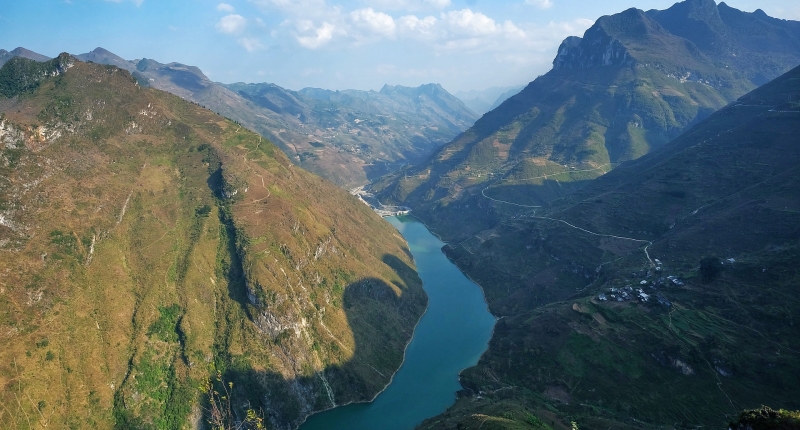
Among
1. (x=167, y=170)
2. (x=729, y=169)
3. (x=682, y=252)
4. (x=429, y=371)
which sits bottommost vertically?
(x=429, y=371)

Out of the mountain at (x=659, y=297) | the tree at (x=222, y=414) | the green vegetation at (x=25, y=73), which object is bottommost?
the mountain at (x=659, y=297)

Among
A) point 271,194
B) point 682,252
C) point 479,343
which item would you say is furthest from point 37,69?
point 682,252

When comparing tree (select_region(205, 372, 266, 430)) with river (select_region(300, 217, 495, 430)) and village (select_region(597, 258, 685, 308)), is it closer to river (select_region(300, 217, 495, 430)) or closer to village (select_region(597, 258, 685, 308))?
river (select_region(300, 217, 495, 430))

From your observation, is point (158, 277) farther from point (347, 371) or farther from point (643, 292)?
point (643, 292)

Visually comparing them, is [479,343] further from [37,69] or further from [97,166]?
[37,69]

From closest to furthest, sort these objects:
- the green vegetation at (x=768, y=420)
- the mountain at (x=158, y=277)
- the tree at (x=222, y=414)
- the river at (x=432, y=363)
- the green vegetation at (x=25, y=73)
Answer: the tree at (x=222, y=414), the green vegetation at (x=768, y=420), the mountain at (x=158, y=277), the river at (x=432, y=363), the green vegetation at (x=25, y=73)

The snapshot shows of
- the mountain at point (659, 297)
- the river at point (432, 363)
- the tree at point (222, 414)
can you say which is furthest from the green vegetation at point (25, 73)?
the mountain at point (659, 297)

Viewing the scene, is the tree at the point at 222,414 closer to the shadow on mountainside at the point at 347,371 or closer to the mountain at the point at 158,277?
the shadow on mountainside at the point at 347,371
